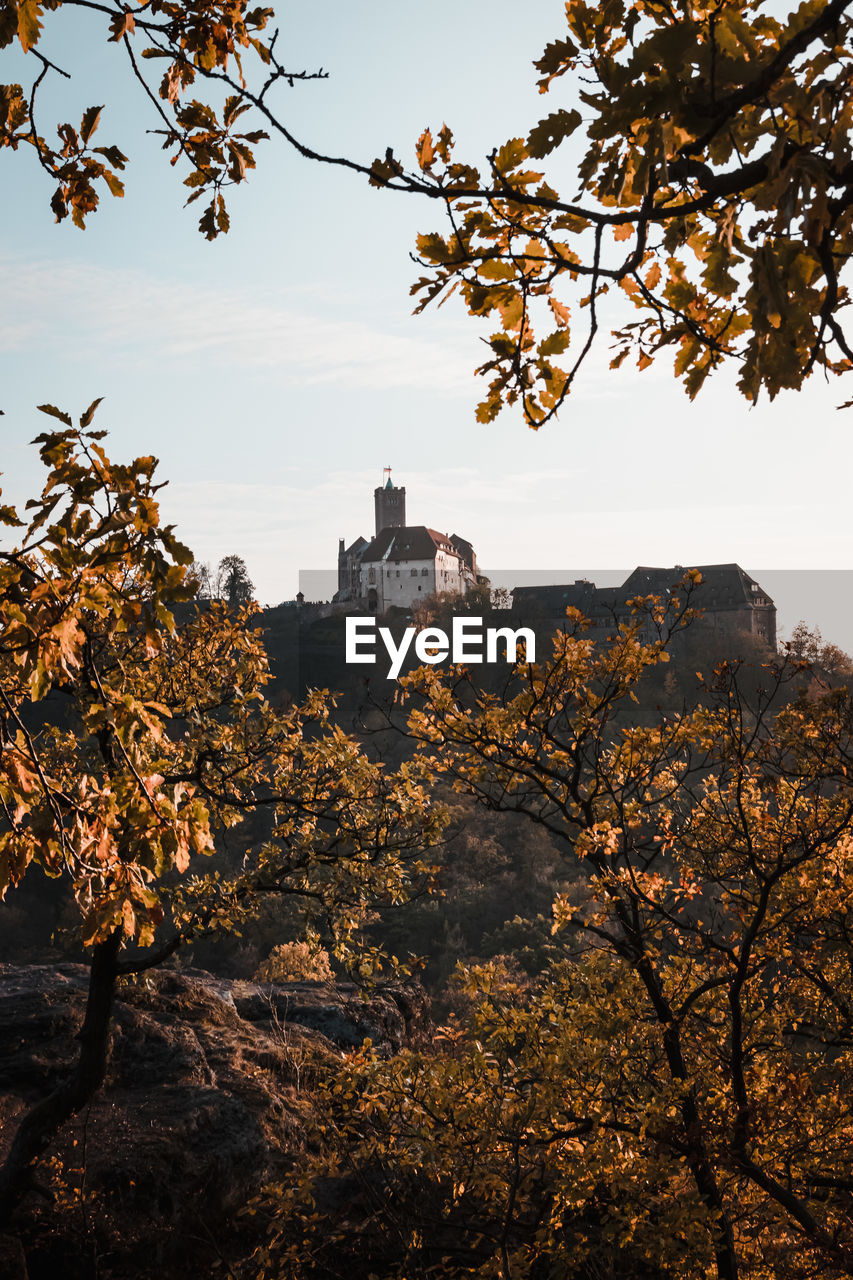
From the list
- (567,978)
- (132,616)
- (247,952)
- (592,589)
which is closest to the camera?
(132,616)

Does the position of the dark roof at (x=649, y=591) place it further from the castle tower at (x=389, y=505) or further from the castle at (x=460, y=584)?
the castle tower at (x=389, y=505)

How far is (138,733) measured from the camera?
3627 mm

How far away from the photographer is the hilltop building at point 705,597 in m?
74.1

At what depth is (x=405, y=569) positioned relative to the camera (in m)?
96.3

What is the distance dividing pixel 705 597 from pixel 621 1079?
238 ft

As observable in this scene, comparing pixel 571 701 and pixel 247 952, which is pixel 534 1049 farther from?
→ pixel 247 952

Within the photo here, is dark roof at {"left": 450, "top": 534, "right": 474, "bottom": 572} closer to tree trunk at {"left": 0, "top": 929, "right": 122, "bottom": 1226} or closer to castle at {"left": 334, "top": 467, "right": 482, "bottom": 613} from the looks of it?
castle at {"left": 334, "top": 467, "right": 482, "bottom": 613}

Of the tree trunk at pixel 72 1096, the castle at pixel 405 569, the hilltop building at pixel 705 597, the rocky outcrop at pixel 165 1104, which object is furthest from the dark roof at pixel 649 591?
the tree trunk at pixel 72 1096

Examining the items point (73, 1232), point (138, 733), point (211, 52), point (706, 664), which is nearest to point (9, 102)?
point (211, 52)

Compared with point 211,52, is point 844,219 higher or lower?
lower

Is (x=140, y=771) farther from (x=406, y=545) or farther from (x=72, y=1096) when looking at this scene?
(x=406, y=545)

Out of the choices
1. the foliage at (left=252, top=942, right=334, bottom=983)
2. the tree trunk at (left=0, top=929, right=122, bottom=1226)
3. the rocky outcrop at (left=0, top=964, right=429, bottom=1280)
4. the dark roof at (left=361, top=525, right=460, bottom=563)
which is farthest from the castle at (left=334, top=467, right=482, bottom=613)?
the tree trunk at (left=0, top=929, right=122, bottom=1226)

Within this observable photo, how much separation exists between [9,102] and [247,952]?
144 ft

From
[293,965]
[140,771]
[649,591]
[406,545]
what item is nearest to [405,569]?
[406,545]
